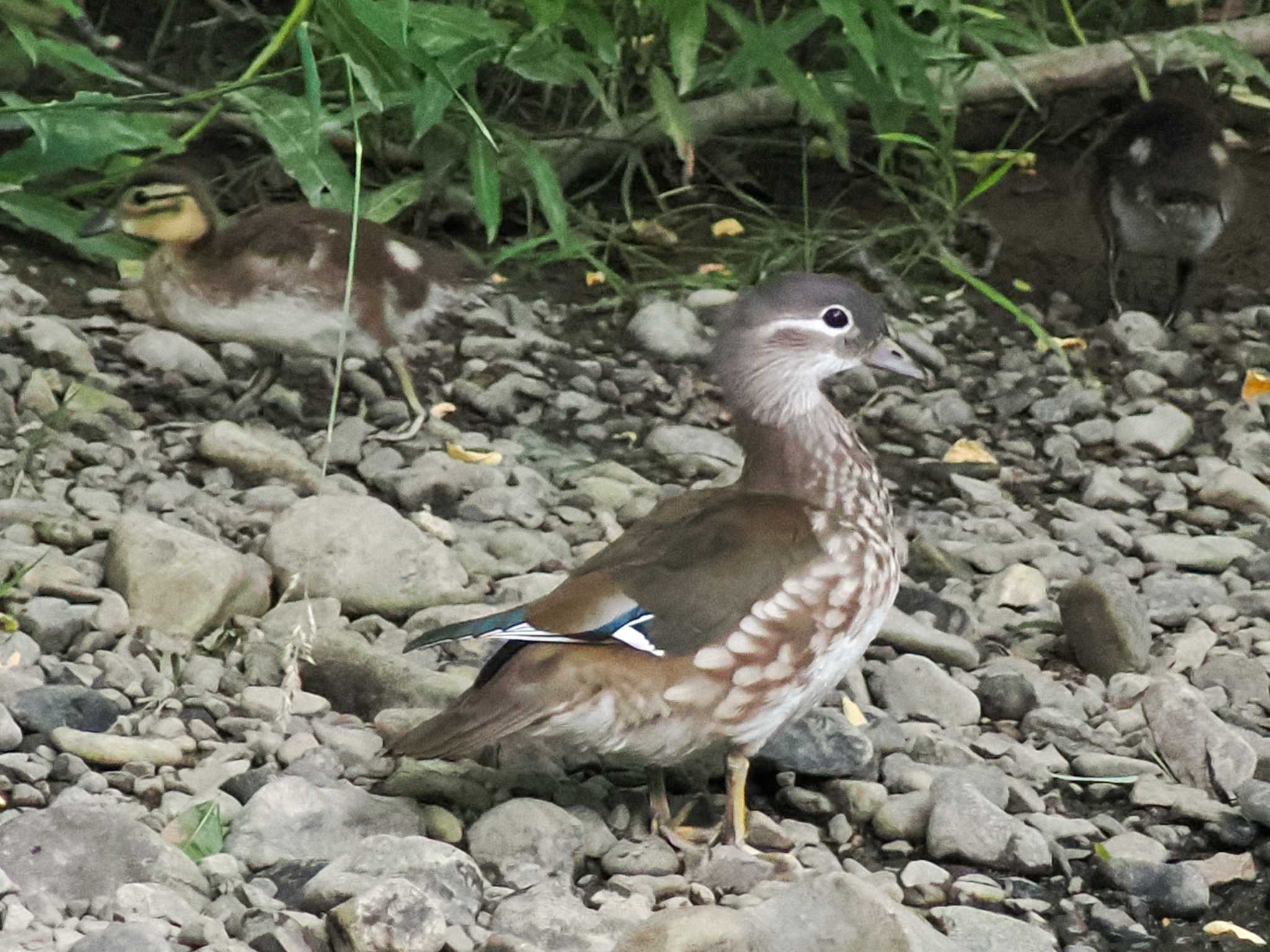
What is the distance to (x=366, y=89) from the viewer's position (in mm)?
3518

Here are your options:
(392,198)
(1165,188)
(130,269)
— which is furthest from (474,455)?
(1165,188)

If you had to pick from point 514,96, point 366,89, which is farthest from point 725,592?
point 514,96

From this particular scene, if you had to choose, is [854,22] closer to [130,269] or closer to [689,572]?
[689,572]

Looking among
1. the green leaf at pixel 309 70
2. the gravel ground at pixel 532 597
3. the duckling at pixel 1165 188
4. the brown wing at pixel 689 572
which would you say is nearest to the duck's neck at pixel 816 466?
the brown wing at pixel 689 572

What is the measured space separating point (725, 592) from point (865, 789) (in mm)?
485

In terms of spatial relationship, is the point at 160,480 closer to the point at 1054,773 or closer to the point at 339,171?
the point at 339,171

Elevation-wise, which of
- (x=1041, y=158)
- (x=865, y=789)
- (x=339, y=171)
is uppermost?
(x=339, y=171)

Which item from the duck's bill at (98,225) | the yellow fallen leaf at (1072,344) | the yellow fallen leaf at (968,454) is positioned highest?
the duck's bill at (98,225)

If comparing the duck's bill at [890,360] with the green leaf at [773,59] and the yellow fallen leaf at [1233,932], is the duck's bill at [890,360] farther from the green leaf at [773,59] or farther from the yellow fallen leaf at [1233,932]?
the green leaf at [773,59]

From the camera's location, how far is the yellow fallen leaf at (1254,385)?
17.5ft

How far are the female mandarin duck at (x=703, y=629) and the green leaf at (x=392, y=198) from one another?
6.41 feet

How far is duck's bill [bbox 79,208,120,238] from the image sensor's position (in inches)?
184

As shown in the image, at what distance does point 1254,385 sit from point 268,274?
8.43 ft

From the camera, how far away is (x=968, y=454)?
4.91 metres
